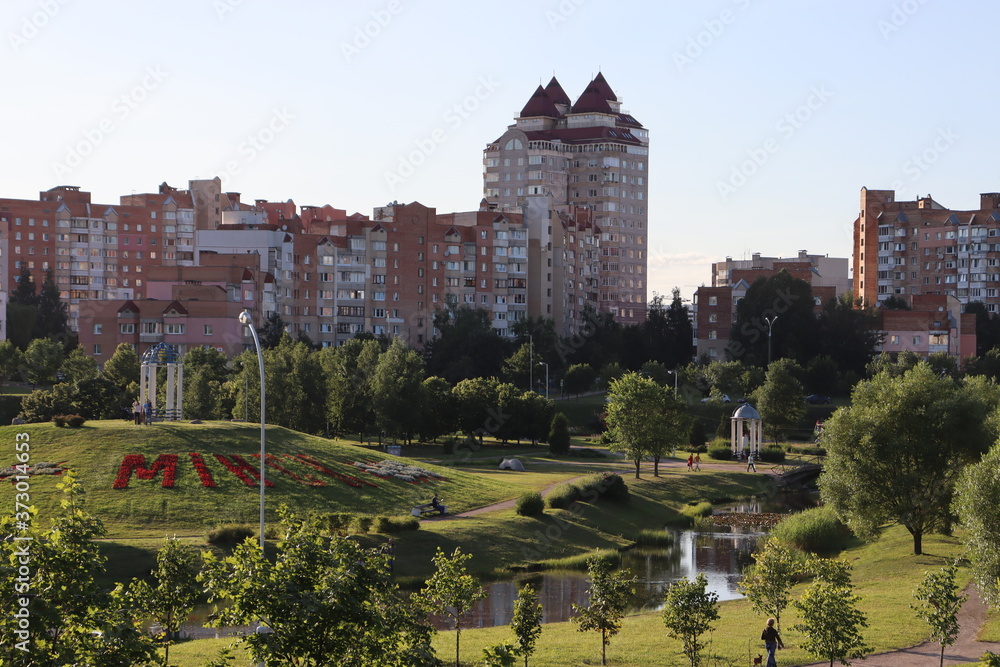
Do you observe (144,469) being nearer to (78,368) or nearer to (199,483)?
(199,483)

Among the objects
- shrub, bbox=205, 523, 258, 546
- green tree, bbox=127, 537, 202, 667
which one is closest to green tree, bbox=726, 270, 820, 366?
shrub, bbox=205, 523, 258, 546

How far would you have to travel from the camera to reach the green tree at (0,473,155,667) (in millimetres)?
16172

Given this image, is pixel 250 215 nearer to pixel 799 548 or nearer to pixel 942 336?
pixel 942 336

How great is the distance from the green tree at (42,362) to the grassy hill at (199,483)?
5337 cm

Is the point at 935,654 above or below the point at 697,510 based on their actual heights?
above

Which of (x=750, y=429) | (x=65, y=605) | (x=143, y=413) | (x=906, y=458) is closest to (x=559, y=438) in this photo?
(x=750, y=429)

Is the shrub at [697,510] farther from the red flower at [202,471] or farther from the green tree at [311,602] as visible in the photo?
the green tree at [311,602]

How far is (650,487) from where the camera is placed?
69125mm

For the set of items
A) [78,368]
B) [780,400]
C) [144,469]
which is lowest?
[144,469]

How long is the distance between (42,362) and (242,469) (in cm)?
6438

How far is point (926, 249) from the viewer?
545 feet

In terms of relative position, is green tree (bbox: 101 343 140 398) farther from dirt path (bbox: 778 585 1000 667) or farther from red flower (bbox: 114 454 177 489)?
dirt path (bbox: 778 585 1000 667)

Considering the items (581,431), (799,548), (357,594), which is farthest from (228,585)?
(581,431)

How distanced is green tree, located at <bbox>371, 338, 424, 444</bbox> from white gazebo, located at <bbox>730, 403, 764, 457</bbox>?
83.2 feet
